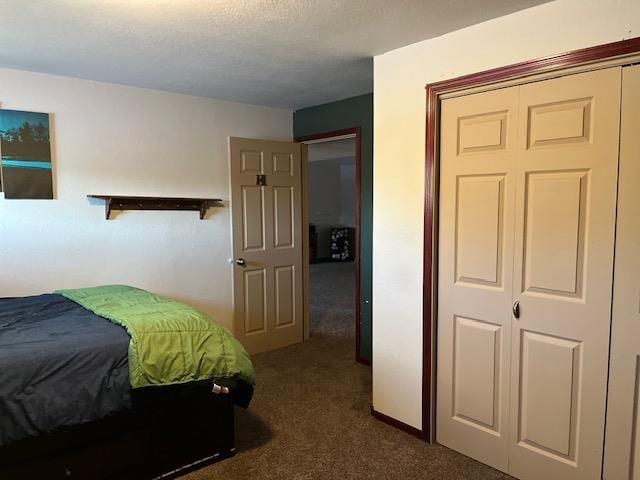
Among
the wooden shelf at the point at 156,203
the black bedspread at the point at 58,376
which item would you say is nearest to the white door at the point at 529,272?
the black bedspread at the point at 58,376

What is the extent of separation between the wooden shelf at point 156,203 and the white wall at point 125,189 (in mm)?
57

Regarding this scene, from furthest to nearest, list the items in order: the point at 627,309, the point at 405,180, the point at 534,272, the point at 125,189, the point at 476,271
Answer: the point at 125,189
the point at 405,180
the point at 476,271
the point at 534,272
the point at 627,309

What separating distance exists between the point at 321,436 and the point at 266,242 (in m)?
1.99

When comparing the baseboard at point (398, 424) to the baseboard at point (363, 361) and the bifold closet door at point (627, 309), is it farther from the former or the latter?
the bifold closet door at point (627, 309)

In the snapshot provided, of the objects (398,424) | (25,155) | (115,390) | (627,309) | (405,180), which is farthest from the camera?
(25,155)

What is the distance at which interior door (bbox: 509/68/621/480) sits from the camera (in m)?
1.92

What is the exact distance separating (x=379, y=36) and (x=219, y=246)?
2335 mm

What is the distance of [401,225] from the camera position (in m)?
2.66

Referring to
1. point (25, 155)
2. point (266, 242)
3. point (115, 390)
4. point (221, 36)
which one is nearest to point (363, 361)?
point (266, 242)

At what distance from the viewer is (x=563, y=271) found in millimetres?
2045

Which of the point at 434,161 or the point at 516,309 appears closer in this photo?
the point at 516,309

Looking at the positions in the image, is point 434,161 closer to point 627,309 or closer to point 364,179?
point 627,309

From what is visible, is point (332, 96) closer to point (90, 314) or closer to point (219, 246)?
point (219, 246)

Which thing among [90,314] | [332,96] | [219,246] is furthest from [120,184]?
[332,96]
